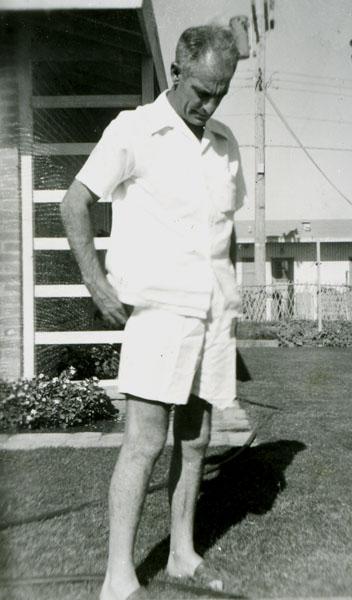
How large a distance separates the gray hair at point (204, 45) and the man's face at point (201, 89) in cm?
2

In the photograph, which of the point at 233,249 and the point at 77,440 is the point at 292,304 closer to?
the point at 77,440

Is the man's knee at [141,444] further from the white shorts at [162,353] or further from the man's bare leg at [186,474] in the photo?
the man's bare leg at [186,474]

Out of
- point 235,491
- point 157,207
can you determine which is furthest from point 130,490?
point 235,491

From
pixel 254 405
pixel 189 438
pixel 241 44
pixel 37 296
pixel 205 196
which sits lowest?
pixel 254 405

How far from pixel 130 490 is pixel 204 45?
4.62 ft

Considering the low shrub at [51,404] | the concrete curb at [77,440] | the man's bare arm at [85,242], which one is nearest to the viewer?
the man's bare arm at [85,242]

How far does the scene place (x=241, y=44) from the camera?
2496mm

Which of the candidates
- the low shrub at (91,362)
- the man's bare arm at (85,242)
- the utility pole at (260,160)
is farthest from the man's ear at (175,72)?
the utility pole at (260,160)

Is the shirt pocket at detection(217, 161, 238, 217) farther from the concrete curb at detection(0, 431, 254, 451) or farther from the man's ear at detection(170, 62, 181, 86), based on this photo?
the concrete curb at detection(0, 431, 254, 451)

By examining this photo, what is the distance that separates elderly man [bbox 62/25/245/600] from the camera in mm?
2168

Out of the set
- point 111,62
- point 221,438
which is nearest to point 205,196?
point 221,438

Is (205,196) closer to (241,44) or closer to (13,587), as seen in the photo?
(241,44)

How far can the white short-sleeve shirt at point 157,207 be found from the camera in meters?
2.19

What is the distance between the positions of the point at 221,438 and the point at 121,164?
2.83 metres
